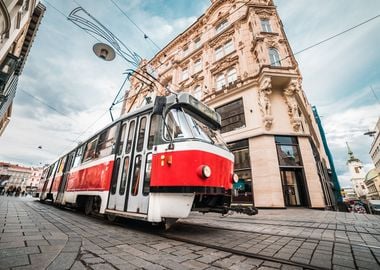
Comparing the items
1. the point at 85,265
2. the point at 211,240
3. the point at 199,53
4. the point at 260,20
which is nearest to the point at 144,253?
the point at 85,265

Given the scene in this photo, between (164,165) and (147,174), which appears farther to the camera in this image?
(147,174)

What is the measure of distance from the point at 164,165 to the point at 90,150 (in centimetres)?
459

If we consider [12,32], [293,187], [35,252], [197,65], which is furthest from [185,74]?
[35,252]

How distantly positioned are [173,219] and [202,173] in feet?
4.15

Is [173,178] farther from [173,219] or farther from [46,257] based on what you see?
[46,257]

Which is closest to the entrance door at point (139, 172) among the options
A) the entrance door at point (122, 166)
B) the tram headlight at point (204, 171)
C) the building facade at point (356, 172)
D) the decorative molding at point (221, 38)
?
the entrance door at point (122, 166)

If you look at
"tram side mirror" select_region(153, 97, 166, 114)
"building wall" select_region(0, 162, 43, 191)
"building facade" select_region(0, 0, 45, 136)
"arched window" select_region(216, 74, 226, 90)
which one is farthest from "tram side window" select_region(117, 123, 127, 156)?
"building wall" select_region(0, 162, 43, 191)

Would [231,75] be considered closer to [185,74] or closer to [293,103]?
[293,103]

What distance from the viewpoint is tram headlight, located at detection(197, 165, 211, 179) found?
324cm

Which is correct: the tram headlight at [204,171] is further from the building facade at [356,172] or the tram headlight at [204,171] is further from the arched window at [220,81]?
the building facade at [356,172]

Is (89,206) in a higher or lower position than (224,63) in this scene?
lower

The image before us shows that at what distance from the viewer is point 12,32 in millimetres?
7309

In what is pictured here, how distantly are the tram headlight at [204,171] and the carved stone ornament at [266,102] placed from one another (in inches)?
355

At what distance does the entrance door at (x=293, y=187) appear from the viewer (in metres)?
10.3
